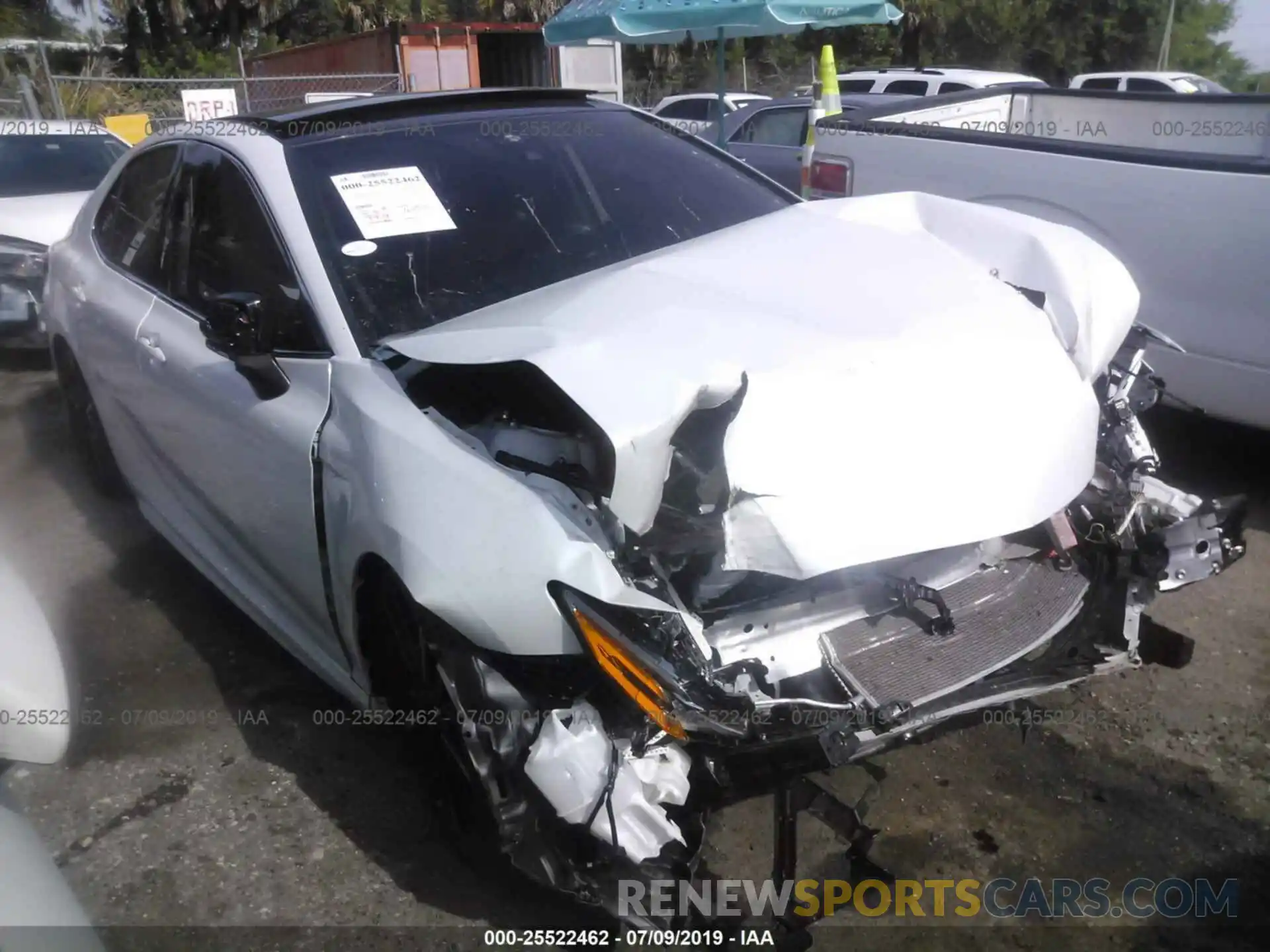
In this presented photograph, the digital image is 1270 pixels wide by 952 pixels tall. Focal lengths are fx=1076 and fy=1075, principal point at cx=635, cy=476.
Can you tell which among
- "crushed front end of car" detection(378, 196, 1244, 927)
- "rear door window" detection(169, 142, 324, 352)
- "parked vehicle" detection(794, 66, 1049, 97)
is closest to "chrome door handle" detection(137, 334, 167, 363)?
"rear door window" detection(169, 142, 324, 352)

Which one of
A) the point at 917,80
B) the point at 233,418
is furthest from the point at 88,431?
the point at 917,80

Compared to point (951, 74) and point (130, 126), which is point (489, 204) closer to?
point (130, 126)

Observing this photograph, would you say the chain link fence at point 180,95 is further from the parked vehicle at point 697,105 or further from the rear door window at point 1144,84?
the rear door window at point 1144,84

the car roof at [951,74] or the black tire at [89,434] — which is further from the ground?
the car roof at [951,74]

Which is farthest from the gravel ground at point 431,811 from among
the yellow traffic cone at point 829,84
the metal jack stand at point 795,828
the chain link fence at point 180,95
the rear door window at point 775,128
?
the chain link fence at point 180,95

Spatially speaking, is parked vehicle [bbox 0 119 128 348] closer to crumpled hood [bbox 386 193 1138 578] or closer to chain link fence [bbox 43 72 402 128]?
crumpled hood [bbox 386 193 1138 578]

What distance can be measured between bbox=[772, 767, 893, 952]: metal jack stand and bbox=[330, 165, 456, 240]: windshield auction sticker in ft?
5.70

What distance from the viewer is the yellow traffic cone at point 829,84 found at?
20.8ft

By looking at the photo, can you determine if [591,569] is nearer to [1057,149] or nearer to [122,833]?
[122,833]

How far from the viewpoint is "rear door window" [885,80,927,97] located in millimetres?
15219

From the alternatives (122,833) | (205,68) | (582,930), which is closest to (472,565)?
(582,930)

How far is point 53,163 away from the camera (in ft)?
25.7

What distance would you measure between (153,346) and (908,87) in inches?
567

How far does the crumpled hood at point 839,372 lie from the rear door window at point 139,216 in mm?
1547
